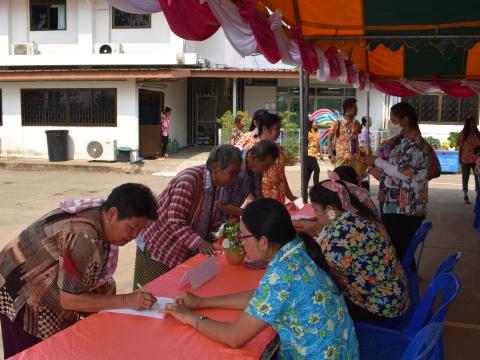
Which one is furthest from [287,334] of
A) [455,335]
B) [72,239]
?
[455,335]

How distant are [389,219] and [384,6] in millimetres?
1893

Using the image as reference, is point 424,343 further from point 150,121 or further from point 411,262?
point 150,121

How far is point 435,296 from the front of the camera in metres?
2.44

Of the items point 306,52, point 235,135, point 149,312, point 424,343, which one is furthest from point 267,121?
point 235,135

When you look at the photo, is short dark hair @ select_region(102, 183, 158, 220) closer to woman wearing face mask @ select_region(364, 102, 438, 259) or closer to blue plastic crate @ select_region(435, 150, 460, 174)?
woman wearing face mask @ select_region(364, 102, 438, 259)

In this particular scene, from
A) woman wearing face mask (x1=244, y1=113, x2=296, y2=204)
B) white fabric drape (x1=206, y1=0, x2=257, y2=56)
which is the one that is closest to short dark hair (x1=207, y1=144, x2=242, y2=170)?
white fabric drape (x1=206, y1=0, x2=257, y2=56)

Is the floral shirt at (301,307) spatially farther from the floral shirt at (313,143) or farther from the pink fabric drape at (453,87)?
the floral shirt at (313,143)

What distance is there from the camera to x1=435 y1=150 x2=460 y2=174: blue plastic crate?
530 inches

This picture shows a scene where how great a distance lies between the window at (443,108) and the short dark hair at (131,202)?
1440 cm

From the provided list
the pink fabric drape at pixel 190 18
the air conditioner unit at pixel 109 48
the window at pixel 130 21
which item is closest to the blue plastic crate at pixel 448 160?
the window at pixel 130 21

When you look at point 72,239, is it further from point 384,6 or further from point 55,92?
point 55,92

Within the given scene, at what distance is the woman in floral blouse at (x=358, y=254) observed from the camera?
8.07 ft

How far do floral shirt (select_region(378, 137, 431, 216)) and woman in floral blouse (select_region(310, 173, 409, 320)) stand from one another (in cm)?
195

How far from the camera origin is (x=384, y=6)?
473 centimetres
